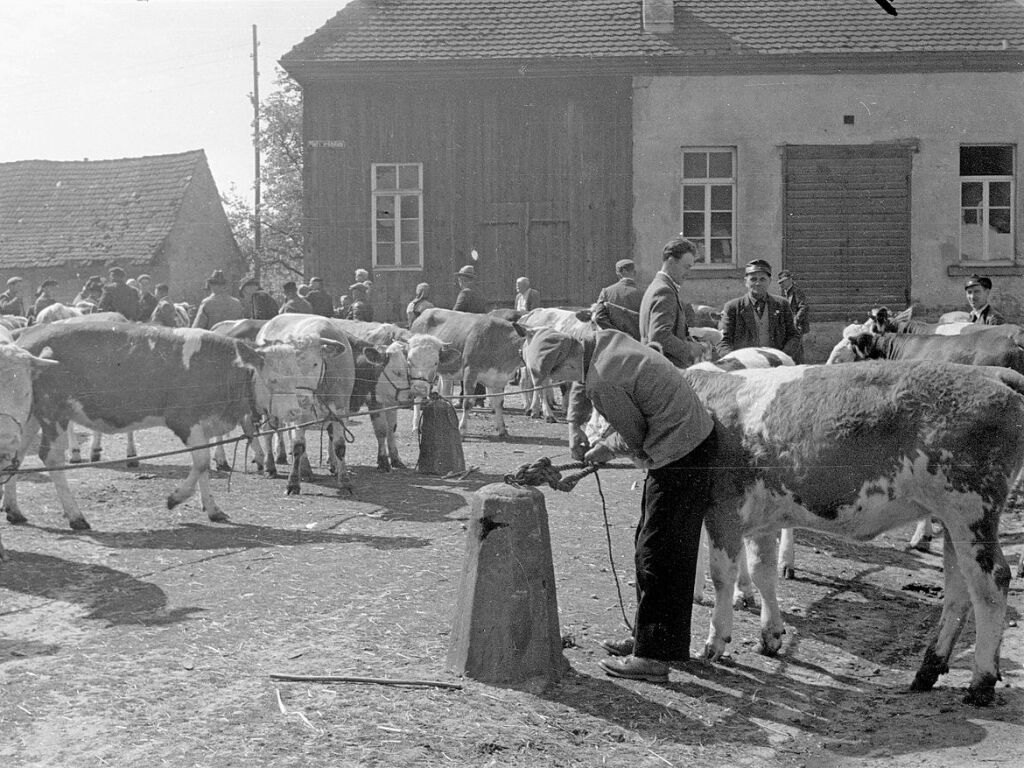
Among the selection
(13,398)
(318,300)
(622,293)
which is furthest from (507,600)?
(318,300)

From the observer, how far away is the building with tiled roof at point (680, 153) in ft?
74.9

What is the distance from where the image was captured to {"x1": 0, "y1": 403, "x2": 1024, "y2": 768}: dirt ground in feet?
16.5

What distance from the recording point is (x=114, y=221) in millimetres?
38562

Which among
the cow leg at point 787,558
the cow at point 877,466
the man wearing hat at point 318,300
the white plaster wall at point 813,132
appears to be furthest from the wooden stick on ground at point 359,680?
the white plaster wall at point 813,132

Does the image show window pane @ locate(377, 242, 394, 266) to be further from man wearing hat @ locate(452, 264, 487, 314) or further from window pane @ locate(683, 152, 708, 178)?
window pane @ locate(683, 152, 708, 178)

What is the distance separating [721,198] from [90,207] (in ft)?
80.3

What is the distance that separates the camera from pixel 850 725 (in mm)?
5488

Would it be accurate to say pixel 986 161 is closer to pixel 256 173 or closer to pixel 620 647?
pixel 620 647

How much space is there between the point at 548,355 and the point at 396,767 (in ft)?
6.90

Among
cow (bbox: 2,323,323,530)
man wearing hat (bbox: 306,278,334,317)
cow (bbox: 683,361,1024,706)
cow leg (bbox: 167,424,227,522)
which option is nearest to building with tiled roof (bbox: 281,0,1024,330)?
man wearing hat (bbox: 306,278,334,317)

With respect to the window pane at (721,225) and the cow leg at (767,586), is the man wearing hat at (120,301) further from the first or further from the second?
the cow leg at (767,586)

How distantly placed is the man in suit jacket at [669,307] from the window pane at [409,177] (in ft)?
51.8

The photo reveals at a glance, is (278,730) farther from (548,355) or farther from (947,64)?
(947,64)

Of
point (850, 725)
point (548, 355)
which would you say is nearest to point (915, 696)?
point (850, 725)
